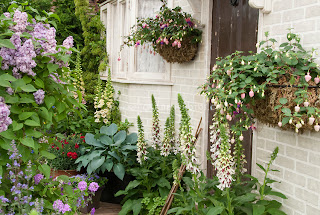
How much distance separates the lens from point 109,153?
5.17 metres

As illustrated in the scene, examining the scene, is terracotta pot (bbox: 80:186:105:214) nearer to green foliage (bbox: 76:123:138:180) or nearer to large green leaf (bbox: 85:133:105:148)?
green foliage (bbox: 76:123:138:180)

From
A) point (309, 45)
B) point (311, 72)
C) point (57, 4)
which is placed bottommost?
point (311, 72)

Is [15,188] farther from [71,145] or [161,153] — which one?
[71,145]

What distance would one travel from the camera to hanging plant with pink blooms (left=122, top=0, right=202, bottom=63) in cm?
469

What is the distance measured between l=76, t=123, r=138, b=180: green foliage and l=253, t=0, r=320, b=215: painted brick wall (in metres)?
2.09

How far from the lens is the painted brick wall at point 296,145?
2965mm

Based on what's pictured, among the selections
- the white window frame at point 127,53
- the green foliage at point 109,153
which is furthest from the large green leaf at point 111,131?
the white window frame at point 127,53

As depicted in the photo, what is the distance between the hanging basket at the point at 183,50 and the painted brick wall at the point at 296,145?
1459 millimetres

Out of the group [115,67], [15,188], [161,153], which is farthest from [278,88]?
[115,67]

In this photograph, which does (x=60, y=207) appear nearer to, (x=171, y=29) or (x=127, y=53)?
(x=171, y=29)

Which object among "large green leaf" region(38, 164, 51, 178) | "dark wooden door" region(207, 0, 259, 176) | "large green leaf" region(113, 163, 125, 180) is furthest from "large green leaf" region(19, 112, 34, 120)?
"large green leaf" region(113, 163, 125, 180)

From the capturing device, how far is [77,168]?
5207 mm

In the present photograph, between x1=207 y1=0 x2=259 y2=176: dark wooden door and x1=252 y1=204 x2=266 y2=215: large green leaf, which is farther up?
x1=207 y1=0 x2=259 y2=176: dark wooden door

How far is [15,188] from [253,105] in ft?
5.96
